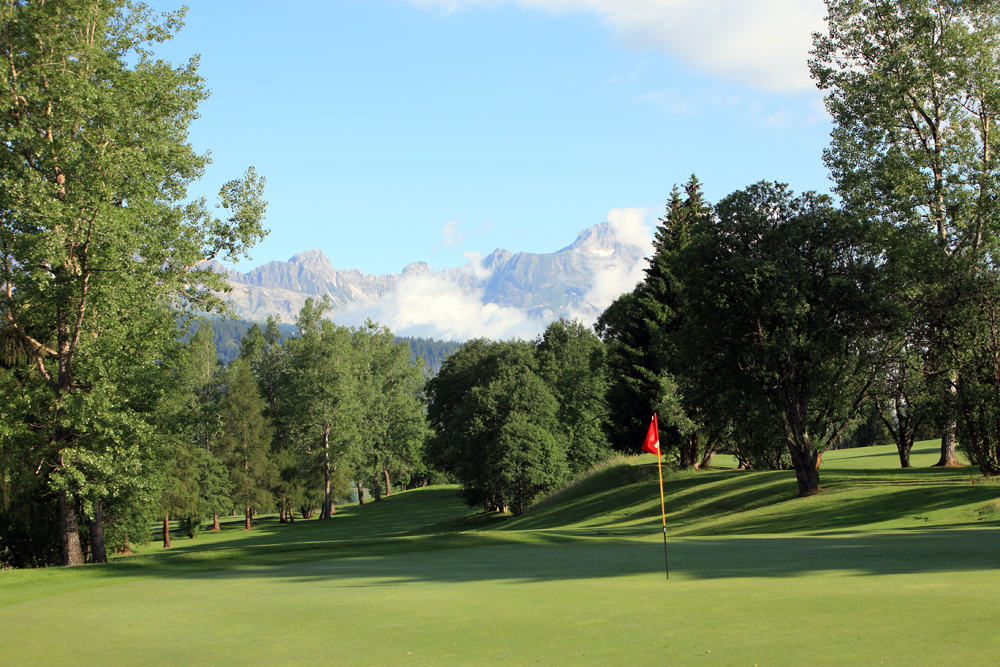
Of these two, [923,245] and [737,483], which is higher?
[923,245]

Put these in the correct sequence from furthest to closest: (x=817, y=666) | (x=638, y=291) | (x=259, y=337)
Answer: (x=259, y=337) < (x=638, y=291) < (x=817, y=666)

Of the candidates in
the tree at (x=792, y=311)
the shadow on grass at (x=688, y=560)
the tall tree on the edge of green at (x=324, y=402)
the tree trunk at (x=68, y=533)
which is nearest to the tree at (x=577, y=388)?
the tall tree on the edge of green at (x=324, y=402)

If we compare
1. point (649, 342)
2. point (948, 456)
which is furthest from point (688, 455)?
point (948, 456)

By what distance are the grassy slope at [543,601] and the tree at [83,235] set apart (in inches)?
224

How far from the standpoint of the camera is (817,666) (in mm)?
6297

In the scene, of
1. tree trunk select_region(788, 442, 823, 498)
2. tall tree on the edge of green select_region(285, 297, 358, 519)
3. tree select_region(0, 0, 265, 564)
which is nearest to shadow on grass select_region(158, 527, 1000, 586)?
tree select_region(0, 0, 265, 564)

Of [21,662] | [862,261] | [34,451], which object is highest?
[862,261]

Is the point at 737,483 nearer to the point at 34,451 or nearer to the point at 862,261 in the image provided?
the point at 862,261

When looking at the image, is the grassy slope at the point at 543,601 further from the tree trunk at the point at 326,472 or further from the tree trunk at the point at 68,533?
the tree trunk at the point at 326,472

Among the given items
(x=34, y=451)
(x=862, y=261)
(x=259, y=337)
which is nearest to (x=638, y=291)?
(x=862, y=261)

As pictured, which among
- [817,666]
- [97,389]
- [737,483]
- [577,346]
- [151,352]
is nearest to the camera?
[817,666]

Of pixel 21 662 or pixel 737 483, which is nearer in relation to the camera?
pixel 21 662

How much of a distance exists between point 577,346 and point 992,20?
53.3 m

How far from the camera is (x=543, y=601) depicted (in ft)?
36.0
